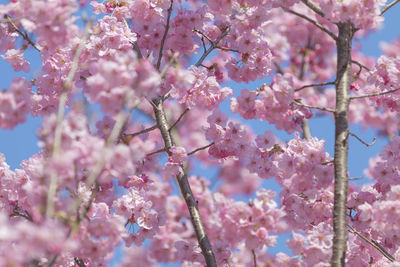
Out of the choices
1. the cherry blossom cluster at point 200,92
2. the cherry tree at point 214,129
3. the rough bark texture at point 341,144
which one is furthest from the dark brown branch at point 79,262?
the rough bark texture at point 341,144

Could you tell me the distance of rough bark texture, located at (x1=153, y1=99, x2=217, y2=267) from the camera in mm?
4430

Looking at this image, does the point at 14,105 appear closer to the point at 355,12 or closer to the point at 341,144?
the point at 341,144

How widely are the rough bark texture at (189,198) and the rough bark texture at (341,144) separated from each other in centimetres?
114

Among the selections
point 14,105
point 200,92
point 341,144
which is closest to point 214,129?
point 200,92

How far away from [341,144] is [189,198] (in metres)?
1.43

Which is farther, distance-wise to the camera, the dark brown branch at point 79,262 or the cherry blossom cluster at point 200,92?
the cherry blossom cluster at point 200,92

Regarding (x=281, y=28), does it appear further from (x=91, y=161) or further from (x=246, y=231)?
(x=91, y=161)

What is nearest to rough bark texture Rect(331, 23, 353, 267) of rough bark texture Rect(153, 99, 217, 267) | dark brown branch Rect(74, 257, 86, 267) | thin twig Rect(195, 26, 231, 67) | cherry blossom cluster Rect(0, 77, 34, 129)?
rough bark texture Rect(153, 99, 217, 267)

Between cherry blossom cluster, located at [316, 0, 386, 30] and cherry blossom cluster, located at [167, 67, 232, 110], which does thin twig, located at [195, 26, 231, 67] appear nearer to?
cherry blossom cluster, located at [167, 67, 232, 110]

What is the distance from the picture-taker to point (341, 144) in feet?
13.4

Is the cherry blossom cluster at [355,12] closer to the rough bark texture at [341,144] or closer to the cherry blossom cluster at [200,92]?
the rough bark texture at [341,144]

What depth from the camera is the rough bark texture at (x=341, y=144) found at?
149 inches

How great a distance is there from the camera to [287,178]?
5.10 meters

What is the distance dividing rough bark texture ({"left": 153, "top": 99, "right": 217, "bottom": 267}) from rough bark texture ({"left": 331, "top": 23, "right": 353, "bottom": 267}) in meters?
1.14
